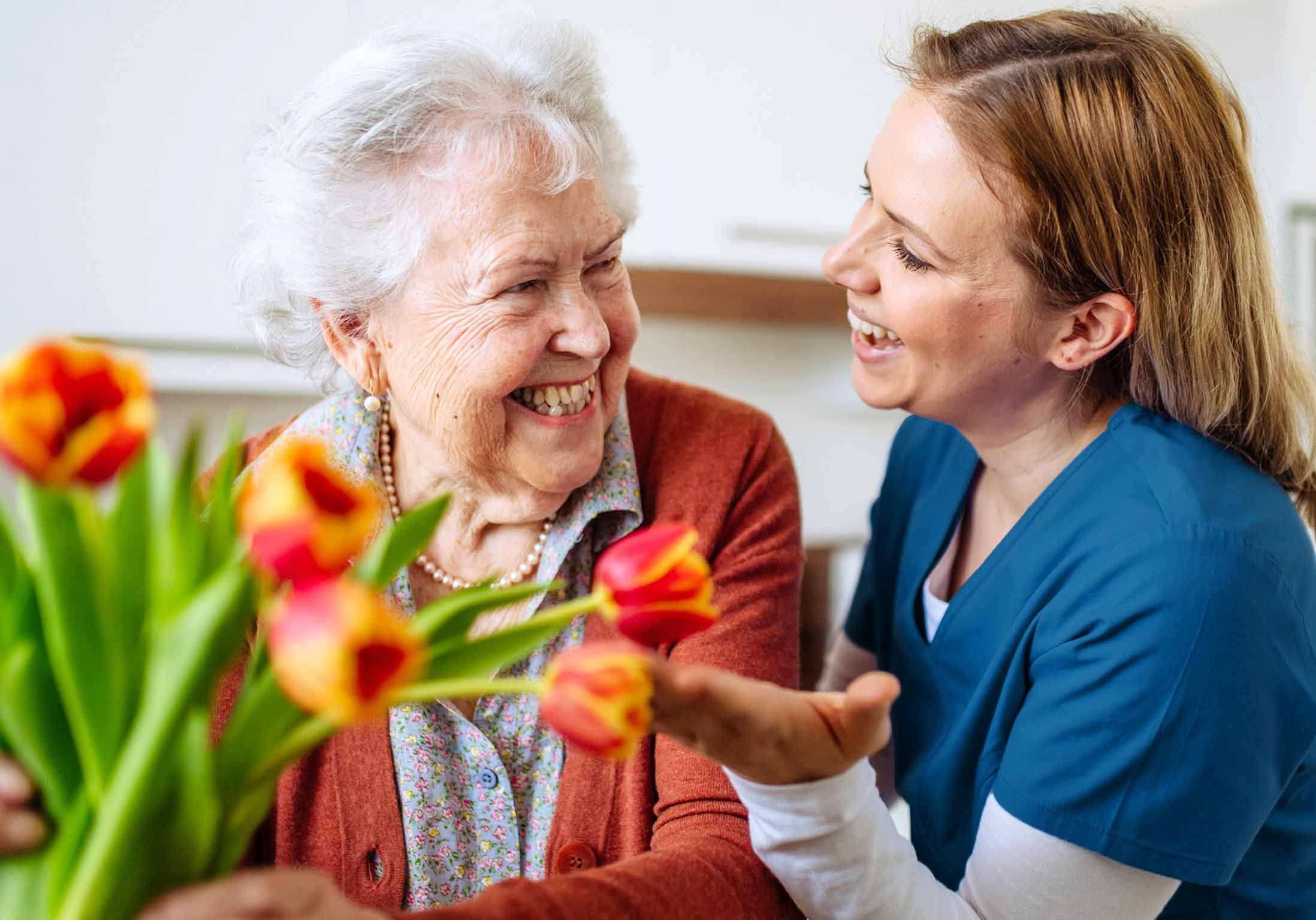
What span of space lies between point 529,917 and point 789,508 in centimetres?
58

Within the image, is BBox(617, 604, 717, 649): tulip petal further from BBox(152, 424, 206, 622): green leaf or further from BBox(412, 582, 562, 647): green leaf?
BBox(152, 424, 206, 622): green leaf

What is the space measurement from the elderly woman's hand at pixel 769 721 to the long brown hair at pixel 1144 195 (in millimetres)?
580

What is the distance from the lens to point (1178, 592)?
3.08 ft

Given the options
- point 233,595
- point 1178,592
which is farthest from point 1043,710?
point 233,595

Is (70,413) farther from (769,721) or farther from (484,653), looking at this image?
(769,721)

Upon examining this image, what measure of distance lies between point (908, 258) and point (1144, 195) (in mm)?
221

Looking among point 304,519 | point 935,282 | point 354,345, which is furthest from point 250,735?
point 935,282

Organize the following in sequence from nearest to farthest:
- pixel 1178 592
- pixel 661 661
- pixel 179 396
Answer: pixel 661 661 < pixel 1178 592 < pixel 179 396

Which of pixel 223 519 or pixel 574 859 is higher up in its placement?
pixel 223 519

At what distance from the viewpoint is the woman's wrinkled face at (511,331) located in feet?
3.26

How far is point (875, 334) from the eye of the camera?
1.19 metres

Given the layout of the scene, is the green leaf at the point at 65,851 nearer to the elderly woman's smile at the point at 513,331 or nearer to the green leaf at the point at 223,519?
the green leaf at the point at 223,519

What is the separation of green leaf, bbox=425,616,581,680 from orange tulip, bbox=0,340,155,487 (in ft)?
0.53

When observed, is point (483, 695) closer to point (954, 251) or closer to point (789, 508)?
point (789, 508)
